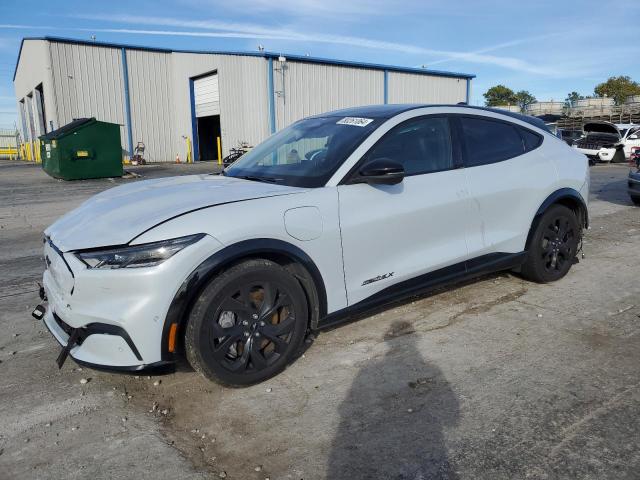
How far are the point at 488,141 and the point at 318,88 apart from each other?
23.6 meters

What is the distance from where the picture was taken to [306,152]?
3852mm

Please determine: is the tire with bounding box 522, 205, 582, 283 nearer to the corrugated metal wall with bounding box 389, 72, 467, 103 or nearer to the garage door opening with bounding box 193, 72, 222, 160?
the garage door opening with bounding box 193, 72, 222, 160

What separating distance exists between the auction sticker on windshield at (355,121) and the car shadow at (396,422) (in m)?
1.64

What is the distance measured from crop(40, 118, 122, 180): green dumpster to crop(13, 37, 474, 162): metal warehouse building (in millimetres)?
9702

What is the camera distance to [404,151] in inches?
147

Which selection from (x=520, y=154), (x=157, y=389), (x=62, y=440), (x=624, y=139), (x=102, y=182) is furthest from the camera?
(x=624, y=139)

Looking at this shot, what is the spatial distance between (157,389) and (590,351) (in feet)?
9.34

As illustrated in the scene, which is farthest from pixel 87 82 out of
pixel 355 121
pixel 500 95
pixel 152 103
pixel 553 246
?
pixel 500 95

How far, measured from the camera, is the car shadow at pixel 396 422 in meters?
2.32

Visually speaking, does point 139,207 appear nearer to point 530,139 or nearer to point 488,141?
point 488,141

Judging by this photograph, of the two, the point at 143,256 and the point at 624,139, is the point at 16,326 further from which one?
the point at 624,139

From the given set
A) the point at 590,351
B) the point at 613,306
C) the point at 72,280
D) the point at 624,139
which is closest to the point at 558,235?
the point at 613,306

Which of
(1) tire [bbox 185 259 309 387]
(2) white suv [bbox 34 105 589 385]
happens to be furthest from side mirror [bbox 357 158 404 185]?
(1) tire [bbox 185 259 309 387]

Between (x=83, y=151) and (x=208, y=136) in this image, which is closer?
(x=83, y=151)
